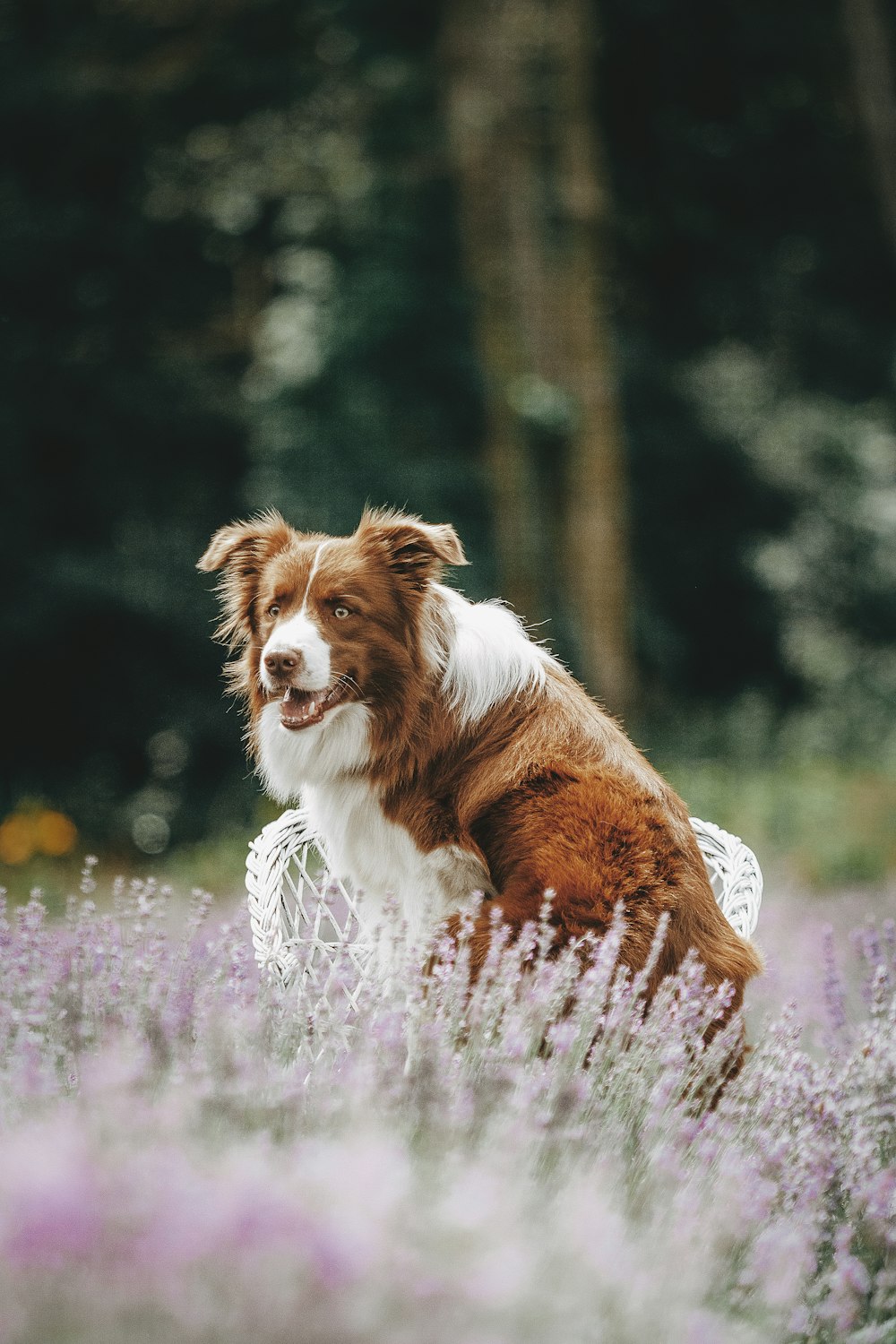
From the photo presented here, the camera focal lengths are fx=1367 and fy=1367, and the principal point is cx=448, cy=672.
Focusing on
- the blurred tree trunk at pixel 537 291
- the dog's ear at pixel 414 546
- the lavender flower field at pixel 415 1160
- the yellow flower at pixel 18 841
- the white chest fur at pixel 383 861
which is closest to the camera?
the lavender flower field at pixel 415 1160

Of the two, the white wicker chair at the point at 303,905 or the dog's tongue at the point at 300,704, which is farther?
the dog's tongue at the point at 300,704

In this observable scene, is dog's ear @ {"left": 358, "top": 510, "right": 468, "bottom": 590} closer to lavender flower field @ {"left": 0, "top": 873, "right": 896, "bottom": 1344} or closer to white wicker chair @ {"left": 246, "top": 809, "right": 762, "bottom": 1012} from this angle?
white wicker chair @ {"left": 246, "top": 809, "right": 762, "bottom": 1012}

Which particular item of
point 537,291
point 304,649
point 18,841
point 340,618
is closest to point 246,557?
point 340,618

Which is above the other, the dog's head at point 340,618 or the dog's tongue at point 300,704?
the dog's head at point 340,618

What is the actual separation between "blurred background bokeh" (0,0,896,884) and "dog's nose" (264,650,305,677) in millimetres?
6750

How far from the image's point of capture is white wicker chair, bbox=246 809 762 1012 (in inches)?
121

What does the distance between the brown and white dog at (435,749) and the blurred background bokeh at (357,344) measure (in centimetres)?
642

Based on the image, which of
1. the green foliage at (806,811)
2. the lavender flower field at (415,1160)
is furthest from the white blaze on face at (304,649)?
the green foliage at (806,811)

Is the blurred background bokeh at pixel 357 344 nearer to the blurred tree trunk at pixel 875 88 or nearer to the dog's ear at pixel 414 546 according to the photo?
the blurred tree trunk at pixel 875 88

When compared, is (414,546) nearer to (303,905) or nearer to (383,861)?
(383,861)

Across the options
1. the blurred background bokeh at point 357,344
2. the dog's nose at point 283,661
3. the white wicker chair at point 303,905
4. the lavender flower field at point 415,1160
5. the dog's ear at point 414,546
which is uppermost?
the blurred background bokeh at point 357,344

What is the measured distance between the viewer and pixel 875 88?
1162cm

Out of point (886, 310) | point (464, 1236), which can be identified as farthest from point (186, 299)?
point (464, 1236)

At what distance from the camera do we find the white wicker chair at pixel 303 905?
3082 millimetres
